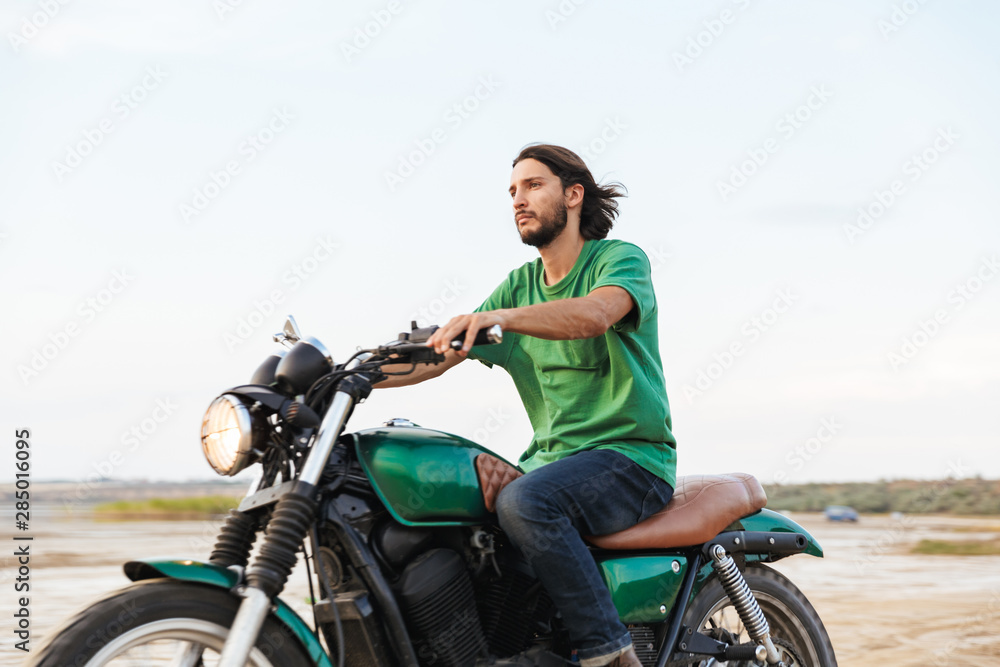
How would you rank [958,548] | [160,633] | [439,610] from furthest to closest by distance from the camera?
1. [958,548]
2. [439,610]
3. [160,633]

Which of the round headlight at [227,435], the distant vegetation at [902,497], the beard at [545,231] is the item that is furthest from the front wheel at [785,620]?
the distant vegetation at [902,497]

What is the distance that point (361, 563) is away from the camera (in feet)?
9.07

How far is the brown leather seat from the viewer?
3340mm

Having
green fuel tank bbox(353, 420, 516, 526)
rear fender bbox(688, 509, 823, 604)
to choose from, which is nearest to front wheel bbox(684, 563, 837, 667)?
rear fender bbox(688, 509, 823, 604)

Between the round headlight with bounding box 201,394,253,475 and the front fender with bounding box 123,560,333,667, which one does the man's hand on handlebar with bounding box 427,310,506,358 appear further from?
the front fender with bounding box 123,560,333,667

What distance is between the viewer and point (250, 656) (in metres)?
2.53

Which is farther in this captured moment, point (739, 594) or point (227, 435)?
point (739, 594)

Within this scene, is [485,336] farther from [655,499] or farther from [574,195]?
[574,195]

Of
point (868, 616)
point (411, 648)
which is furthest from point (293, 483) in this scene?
point (868, 616)

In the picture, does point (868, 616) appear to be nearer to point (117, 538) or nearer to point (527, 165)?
point (527, 165)

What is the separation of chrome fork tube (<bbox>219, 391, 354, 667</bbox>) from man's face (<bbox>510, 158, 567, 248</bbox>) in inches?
48.7

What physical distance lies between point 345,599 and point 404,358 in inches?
27.0

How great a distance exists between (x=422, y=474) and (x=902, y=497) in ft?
70.3

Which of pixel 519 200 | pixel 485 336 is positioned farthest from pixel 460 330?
pixel 519 200
